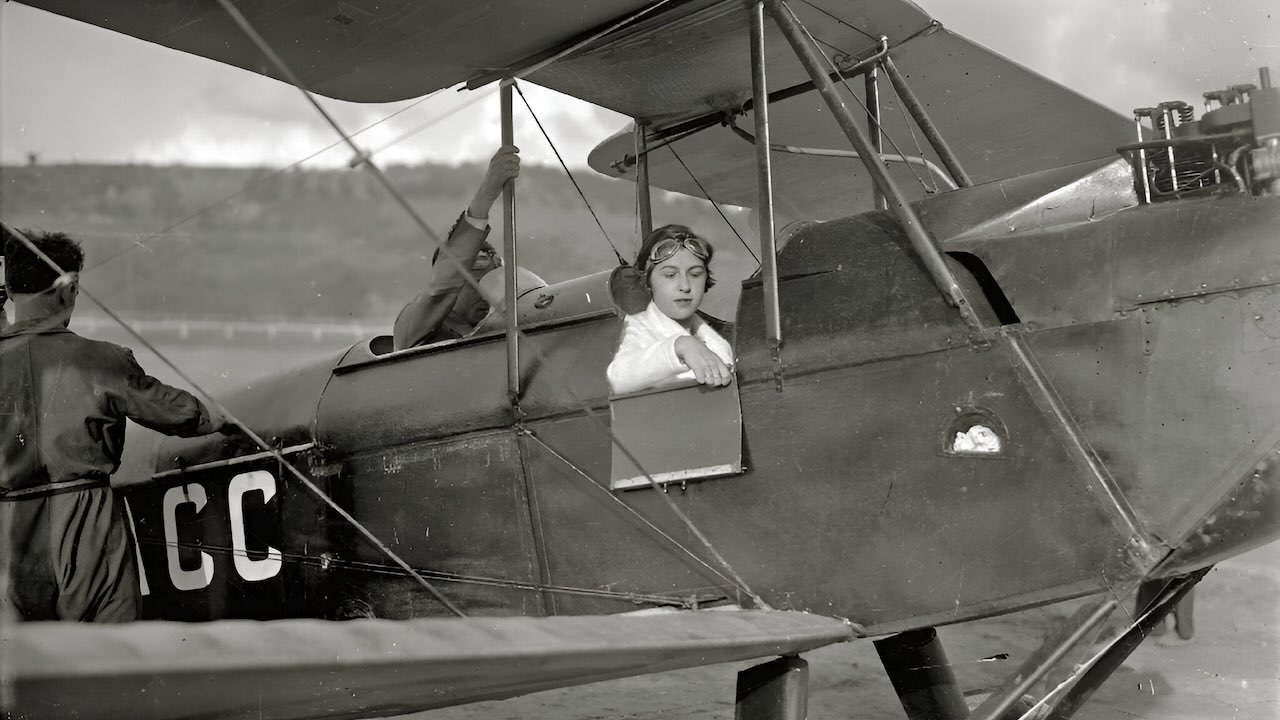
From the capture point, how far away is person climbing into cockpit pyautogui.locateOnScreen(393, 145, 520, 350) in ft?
10.3

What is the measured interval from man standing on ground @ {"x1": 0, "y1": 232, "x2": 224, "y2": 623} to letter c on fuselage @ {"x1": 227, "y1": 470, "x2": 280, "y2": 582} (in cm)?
63

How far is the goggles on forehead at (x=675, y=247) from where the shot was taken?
2908mm

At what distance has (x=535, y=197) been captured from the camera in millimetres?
5164

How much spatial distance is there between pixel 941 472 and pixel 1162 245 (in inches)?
29.6

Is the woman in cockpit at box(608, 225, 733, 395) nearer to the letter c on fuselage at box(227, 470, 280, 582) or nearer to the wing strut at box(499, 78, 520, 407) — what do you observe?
the wing strut at box(499, 78, 520, 407)

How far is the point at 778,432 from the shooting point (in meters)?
2.66

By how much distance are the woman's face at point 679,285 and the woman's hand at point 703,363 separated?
0.71ft

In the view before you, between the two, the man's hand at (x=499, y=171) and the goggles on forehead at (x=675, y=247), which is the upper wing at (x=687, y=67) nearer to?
the man's hand at (x=499, y=171)

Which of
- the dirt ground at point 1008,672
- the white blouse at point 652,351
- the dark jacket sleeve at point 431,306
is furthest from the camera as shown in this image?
the dirt ground at point 1008,672

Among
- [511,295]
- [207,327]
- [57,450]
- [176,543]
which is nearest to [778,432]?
[511,295]

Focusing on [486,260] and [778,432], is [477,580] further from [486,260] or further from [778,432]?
[486,260]

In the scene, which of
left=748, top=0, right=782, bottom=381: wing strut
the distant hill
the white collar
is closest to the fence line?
the distant hill

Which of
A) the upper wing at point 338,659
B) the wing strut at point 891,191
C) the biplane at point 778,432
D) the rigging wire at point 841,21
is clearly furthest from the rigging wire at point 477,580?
the rigging wire at point 841,21

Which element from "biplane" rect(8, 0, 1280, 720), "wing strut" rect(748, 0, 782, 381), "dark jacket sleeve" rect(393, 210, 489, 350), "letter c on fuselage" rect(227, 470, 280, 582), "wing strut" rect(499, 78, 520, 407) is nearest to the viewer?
"biplane" rect(8, 0, 1280, 720)
